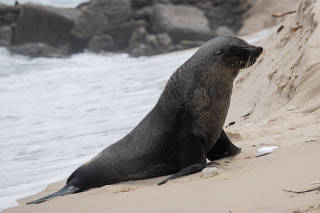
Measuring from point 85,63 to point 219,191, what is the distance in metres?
18.0

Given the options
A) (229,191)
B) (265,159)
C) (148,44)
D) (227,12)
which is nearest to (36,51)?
(148,44)

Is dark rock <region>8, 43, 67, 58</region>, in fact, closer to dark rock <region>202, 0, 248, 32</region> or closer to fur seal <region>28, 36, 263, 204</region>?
dark rock <region>202, 0, 248, 32</region>

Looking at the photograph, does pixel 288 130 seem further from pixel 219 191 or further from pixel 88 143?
pixel 88 143

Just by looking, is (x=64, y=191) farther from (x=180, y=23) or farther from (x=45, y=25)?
(x=45, y=25)

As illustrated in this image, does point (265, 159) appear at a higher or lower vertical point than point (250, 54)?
lower

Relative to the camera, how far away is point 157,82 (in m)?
12.2

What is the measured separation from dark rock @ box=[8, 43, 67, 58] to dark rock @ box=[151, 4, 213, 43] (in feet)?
14.4

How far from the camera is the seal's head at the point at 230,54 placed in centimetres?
469

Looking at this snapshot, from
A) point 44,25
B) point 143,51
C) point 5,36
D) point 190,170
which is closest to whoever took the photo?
point 190,170

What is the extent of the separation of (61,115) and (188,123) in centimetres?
615

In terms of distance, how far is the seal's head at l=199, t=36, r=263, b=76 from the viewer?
469cm

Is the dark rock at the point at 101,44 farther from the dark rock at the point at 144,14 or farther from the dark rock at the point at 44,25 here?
the dark rock at the point at 144,14

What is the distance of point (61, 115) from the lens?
10312 mm

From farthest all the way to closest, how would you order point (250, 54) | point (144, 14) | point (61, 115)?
point (144, 14) → point (61, 115) → point (250, 54)
